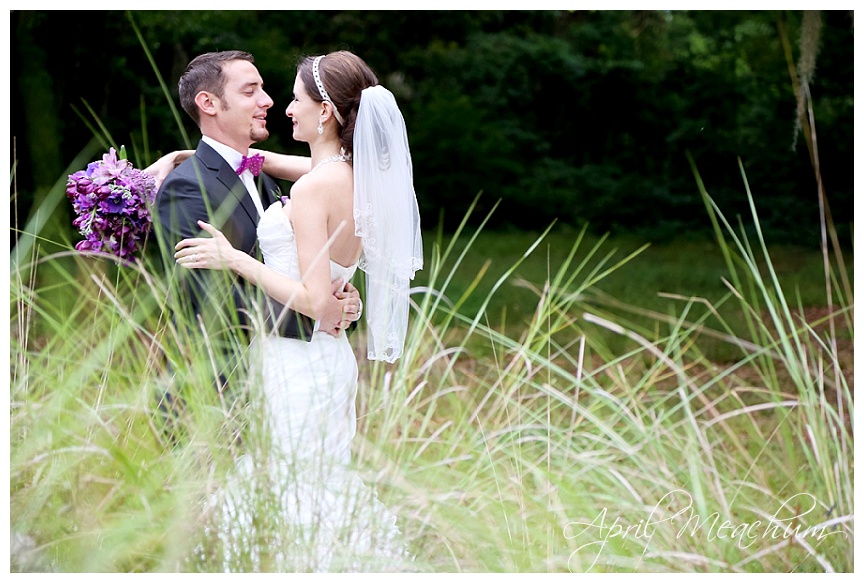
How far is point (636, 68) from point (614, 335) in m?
7.48

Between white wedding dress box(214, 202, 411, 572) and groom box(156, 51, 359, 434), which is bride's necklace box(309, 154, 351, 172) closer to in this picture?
groom box(156, 51, 359, 434)

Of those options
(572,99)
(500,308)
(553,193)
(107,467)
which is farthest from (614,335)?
(572,99)

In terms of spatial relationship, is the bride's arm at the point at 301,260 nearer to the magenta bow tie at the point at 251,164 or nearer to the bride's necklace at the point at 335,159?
the bride's necklace at the point at 335,159

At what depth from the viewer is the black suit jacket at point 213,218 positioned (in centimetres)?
295

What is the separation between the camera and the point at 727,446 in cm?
587

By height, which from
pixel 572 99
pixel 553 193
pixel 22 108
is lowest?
pixel 553 193

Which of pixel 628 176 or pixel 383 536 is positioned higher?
pixel 383 536

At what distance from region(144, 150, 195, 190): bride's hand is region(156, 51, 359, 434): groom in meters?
0.17

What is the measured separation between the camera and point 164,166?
11.0 feet

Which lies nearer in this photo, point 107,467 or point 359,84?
point 107,467

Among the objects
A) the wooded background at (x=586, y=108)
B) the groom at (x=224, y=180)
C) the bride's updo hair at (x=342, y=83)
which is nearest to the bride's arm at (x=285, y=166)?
the groom at (x=224, y=180)

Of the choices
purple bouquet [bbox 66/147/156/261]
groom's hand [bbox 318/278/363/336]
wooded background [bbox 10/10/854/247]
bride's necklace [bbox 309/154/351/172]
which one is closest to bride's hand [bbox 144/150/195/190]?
purple bouquet [bbox 66/147/156/261]

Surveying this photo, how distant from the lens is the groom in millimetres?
3002

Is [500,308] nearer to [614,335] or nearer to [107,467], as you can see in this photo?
[614,335]
